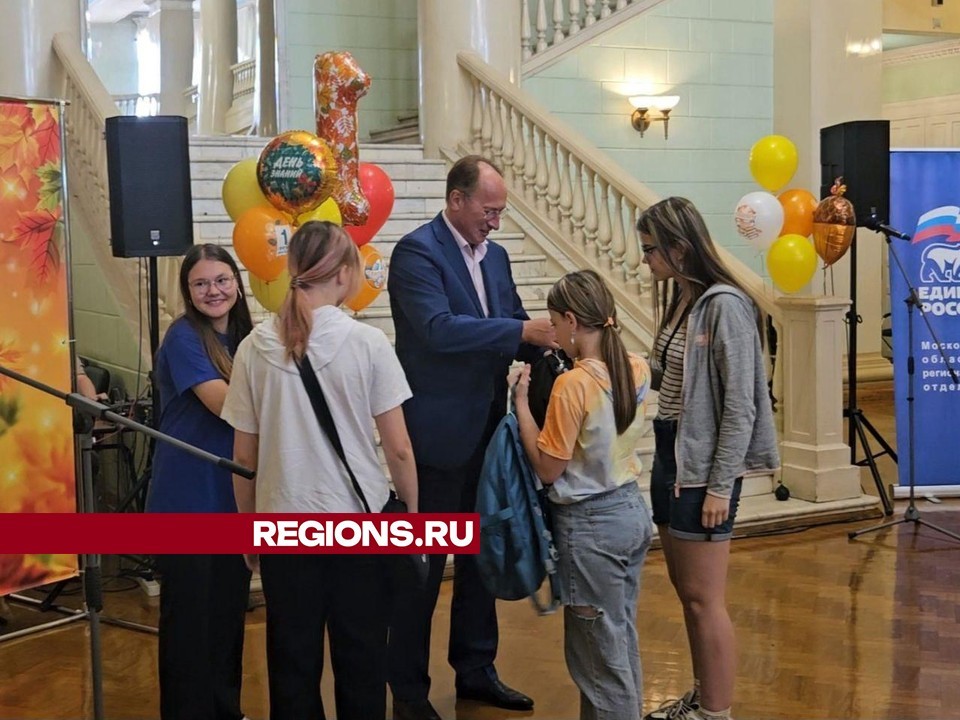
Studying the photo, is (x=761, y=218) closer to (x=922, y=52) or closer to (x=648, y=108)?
(x=648, y=108)

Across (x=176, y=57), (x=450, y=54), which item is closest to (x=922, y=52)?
(x=450, y=54)

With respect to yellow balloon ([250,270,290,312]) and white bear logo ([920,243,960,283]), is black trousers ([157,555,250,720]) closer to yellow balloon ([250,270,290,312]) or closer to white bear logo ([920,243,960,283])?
yellow balloon ([250,270,290,312])

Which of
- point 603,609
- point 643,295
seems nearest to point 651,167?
point 643,295

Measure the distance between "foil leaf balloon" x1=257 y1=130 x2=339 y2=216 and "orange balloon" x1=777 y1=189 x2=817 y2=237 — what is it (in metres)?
2.85

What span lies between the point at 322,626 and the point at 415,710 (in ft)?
3.08

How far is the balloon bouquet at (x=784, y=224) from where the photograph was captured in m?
6.30

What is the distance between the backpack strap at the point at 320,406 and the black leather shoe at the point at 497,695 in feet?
4.51

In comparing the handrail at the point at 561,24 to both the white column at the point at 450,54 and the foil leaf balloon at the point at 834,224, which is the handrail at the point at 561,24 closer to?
the white column at the point at 450,54

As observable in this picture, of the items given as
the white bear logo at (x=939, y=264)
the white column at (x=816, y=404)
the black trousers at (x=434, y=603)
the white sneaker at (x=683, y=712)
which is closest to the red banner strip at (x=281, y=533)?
the black trousers at (x=434, y=603)

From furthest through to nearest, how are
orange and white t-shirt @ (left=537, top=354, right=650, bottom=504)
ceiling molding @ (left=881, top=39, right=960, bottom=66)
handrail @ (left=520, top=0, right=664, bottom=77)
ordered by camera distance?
ceiling molding @ (left=881, top=39, right=960, bottom=66), handrail @ (left=520, top=0, right=664, bottom=77), orange and white t-shirt @ (left=537, top=354, right=650, bottom=504)

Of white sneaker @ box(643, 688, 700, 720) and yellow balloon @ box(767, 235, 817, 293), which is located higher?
yellow balloon @ box(767, 235, 817, 293)

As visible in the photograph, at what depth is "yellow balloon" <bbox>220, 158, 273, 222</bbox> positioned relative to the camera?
4.97 m

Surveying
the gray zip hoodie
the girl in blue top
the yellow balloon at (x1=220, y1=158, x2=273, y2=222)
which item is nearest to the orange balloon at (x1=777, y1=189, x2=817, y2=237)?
the yellow balloon at (x1=220, y1=158, x2=273, y2=222)

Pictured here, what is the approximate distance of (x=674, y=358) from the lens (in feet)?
10.3
